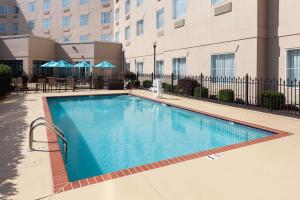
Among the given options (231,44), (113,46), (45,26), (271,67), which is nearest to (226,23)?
(231,44)

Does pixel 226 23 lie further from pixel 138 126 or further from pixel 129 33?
pixel 129 33

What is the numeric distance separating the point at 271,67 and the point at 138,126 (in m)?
8.12

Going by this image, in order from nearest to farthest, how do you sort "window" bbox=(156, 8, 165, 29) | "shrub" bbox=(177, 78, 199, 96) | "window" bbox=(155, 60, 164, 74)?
1. "shrub" bbox=(177, 78, 199, 96)
2. "window" bbox=(156, 8, 165, 29)
3. "window" bbox=(155, 60, 164, 74)

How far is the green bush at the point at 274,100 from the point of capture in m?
12.7

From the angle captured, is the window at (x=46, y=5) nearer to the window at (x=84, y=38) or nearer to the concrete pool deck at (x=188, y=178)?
the window at (x=84, y=38)

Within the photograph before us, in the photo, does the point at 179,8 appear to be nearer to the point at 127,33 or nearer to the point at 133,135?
the point at 127,33

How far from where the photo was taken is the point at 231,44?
16.2m

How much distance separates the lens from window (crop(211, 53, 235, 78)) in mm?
16594

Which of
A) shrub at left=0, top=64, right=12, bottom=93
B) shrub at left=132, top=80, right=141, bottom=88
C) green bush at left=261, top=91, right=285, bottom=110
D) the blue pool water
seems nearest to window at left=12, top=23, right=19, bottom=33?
shrub at left=132, top=80, right=141, bottom=88

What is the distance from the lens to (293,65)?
534 inches

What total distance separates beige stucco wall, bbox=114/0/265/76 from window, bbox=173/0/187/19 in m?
0.49

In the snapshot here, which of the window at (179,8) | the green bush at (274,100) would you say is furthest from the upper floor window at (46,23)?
the green bush at (274,100)

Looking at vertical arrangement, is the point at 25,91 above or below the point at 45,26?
below

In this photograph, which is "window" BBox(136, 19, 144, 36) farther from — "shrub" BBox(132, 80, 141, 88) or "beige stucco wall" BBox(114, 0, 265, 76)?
"shrub" BBox(132, 80, 141, 88)
